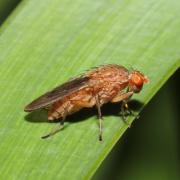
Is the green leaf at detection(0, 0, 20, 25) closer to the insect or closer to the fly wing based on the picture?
the insect

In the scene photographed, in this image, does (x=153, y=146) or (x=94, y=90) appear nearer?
(x=94, y=90)

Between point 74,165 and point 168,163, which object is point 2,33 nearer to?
point 74,165

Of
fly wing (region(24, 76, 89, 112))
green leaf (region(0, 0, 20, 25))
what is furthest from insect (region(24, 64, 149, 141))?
green leaf (region(0, 0, 20, 25))

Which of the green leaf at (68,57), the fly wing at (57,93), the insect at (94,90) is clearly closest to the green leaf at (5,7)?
the green leaf at (68,57)

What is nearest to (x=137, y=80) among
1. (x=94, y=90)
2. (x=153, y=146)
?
(x=94, y=90)

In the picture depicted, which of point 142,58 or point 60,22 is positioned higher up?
point 142,58

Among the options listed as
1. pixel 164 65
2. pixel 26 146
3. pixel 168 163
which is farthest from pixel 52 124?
pixel 168 163

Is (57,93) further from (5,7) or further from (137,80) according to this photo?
(5,7)
